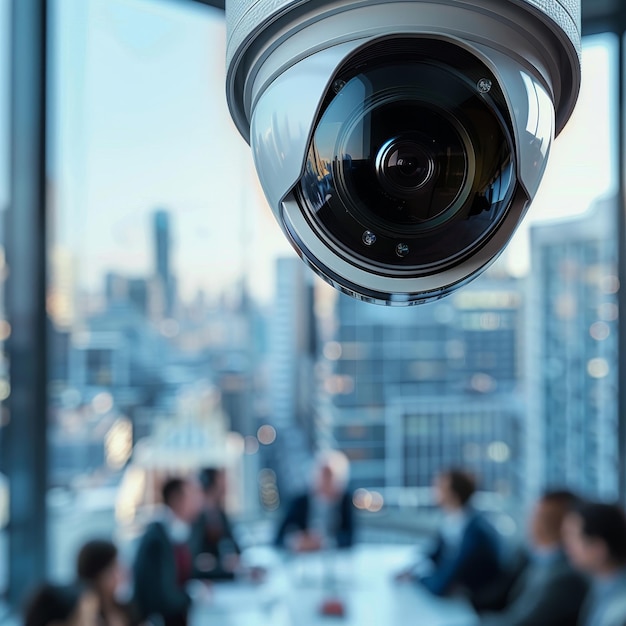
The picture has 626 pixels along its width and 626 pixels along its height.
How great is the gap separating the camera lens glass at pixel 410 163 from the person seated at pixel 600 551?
5.96ft

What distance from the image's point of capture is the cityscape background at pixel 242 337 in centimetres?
263

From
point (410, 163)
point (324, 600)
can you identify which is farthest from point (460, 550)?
point (410, 163)

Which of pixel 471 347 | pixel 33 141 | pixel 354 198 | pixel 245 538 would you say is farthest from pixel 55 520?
pixel 354 198

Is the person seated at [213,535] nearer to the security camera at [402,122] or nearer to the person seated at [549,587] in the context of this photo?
the person seated at [549,587]

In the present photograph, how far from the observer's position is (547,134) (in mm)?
351

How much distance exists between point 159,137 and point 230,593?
5.84 ft

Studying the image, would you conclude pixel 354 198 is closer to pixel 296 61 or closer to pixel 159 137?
pixel 296 61


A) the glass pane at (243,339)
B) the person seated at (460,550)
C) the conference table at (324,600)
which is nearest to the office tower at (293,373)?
the glass pane at (243,339)

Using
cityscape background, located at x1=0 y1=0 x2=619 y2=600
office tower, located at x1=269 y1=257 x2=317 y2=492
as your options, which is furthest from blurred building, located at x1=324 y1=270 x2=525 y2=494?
office tower, located at x1=269 y1=257 x2=317 y2=492

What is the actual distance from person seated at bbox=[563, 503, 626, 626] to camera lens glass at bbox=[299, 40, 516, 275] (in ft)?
5.96

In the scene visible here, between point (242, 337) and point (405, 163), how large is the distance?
268 centimetres

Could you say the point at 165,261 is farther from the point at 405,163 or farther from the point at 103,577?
the point at 405,163

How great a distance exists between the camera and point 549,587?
2.06m

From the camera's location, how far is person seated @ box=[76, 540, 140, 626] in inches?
78.5
